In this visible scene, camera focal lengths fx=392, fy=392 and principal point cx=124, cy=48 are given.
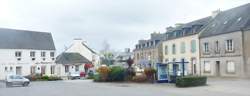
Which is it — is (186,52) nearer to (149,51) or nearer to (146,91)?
(149,51)

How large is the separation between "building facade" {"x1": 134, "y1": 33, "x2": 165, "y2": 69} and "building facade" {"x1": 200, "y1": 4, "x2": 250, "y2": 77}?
50.5ft

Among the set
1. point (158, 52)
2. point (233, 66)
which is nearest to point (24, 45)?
point (158, 52)

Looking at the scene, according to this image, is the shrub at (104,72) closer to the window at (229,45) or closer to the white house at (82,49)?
the window at (229,45)

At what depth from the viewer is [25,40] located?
58.1 meters

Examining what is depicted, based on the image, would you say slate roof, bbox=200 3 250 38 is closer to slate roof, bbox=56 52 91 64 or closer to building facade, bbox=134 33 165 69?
building facade, bbox=134 33 165 69

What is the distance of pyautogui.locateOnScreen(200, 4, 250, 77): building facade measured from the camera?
38.1m

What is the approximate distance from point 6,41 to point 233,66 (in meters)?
32.0

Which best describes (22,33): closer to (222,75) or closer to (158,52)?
(158,52)

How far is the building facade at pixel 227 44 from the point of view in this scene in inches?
1500

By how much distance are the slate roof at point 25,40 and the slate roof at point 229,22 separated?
82.4 feet

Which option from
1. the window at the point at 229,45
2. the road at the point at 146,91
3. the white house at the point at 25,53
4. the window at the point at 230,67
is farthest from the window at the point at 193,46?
the white house at the point at 25,53

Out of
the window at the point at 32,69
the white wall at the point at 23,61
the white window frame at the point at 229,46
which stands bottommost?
the window at the point at 32,69

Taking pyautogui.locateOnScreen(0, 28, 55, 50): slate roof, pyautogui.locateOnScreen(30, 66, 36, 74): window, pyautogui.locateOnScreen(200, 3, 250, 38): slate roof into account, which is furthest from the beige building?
pyautogui.locateOnScreen(30, 66, 36, 74): window

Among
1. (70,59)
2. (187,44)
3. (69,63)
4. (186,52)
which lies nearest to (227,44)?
(187,44)
